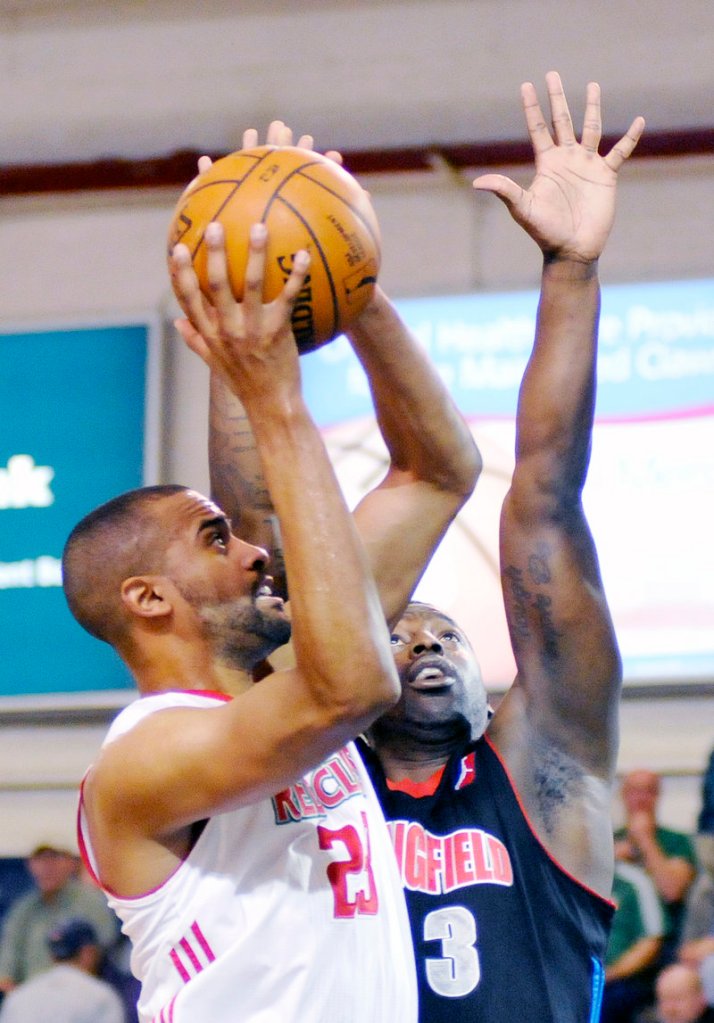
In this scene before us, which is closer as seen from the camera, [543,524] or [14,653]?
[543,524]

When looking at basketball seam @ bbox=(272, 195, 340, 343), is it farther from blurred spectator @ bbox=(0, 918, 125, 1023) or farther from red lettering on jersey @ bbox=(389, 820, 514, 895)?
blurred spectator @ bbox=(0, 918, 125, 1023)

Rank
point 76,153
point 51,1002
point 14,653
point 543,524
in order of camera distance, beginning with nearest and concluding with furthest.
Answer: point 543,524 → point 51,1002 → point 14,653 → point 76,153

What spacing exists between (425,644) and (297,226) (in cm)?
124

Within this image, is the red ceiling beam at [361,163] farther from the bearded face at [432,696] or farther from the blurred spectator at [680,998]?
the bearded face at [432,696]

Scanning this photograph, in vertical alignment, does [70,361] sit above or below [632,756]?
above

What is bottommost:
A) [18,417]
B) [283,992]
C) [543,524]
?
[283,992]

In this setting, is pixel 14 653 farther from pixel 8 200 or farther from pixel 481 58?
pixel 481 58

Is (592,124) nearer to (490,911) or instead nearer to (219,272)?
(219,272)

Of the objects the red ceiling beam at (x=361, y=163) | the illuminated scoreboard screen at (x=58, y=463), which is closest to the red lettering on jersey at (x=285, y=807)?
the illuminated scoreboard screen at (x=58, y=463)

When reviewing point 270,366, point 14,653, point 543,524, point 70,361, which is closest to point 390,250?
point 70,361

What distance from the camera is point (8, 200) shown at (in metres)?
7.34

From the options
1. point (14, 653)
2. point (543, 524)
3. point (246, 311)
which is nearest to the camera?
point (246, 311)

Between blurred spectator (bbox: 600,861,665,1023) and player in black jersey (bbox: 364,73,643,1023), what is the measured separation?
1896mm

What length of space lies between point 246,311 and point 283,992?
3.15 feet
